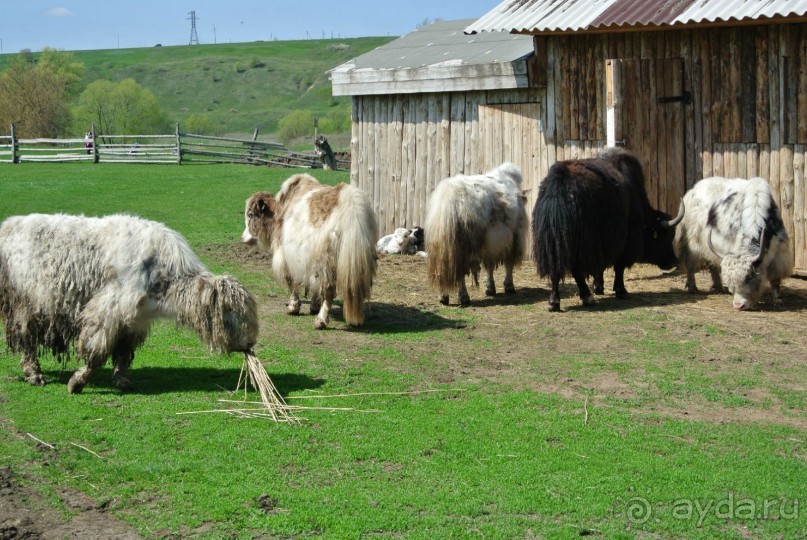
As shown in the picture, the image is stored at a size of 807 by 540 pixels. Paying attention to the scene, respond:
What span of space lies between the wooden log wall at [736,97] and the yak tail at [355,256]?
4.79 meters

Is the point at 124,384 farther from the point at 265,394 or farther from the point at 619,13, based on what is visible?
the point at 619,13

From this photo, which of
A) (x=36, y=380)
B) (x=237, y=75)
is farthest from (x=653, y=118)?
(x=237, y=75)

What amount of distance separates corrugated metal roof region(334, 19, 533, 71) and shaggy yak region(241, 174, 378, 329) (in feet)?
17.6

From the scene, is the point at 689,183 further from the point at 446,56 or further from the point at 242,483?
the point at 242,483

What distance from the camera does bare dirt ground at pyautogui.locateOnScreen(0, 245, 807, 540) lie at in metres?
7.03

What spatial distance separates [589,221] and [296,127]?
59.1 metres

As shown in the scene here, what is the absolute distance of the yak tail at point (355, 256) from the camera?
9766 mm

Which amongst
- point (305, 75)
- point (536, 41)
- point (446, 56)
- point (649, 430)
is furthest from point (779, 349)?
point (305, 75)

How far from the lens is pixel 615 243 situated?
37.5 ft

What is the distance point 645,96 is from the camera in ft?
42.2

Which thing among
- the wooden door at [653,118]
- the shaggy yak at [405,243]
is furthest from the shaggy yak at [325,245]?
the shaggy yak at [405,243]

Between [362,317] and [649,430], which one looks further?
[362,317]

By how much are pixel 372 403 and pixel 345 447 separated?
109cm

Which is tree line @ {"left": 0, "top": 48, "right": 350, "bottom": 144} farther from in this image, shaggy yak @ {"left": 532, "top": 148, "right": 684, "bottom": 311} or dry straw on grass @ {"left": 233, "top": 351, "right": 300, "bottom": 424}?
dry straw on grass @ {"left": 233, "top": 351, "right": 300, "bottom": 424}
